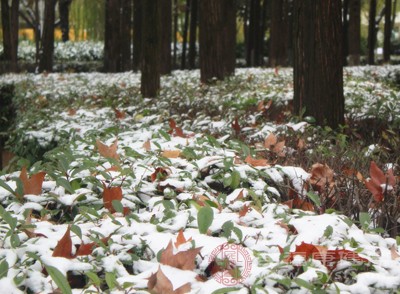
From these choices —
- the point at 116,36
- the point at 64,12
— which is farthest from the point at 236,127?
the point at 64,12

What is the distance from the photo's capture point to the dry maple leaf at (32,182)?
2.73 meters

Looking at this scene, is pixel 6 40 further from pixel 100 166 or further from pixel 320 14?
pixel 100 166

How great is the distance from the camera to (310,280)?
1846 millimetres

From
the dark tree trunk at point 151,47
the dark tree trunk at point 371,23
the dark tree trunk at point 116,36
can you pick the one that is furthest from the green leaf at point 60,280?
the dark tree trunk at point 371,23

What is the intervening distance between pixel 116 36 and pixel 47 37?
1909 mm

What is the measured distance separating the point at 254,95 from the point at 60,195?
5846 mm

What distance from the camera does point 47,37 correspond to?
1669 cm

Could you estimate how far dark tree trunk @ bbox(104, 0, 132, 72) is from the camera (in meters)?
17.4

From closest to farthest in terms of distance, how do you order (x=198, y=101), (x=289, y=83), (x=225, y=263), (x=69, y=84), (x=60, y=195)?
(x=225, y=263) < (x=60, y=195) < (x=198, y=101) < (x=289, y=83) < (x=69, y=84)

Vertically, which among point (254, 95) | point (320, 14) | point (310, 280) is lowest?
point (310, 280)

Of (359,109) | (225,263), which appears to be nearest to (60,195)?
(225,263)

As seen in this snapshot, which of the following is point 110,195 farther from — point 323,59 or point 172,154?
point 323,59

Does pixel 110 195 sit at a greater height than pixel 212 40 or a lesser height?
lesser

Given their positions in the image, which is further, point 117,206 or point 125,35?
point 125,35
